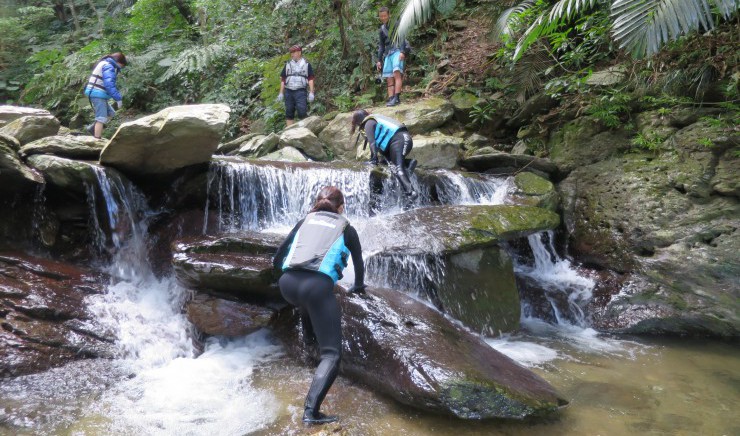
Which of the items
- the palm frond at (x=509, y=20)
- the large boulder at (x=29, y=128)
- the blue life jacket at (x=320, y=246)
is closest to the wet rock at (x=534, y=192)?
the palm frond at (x=509, y=20)

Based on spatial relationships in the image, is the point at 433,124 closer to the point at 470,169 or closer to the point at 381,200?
the point at 470,169

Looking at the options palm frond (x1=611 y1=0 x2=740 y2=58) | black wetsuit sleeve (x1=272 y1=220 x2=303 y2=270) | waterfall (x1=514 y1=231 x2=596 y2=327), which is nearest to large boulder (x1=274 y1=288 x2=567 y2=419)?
black wetsuit sleeve (x1=272 y1=220 x2=303 y2=270)

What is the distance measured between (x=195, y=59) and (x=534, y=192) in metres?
11.1

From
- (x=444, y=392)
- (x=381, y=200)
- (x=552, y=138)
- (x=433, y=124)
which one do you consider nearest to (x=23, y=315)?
(x=444, y=392)

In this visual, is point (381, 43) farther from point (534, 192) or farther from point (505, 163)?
point (534, 192)

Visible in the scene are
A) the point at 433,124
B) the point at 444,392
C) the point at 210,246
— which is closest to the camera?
the point at 444,392

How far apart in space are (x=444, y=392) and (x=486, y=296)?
8.27ft

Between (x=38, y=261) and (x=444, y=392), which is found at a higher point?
(x=38, y=261)

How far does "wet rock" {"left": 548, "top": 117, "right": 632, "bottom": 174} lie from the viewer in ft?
27.0

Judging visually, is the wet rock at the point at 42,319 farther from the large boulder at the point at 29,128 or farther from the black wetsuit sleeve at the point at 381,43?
the black wetsuit sleeve at the point at 381,43

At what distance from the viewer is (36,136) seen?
742 cm

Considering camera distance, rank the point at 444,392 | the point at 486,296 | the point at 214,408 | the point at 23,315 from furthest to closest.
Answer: the point at 486,296 < the point at 23,315 < the point at 214,408 < the point at 444,392

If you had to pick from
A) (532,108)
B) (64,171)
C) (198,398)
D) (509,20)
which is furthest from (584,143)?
(64,171)

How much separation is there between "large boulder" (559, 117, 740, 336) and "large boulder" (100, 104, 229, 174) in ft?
19.3
